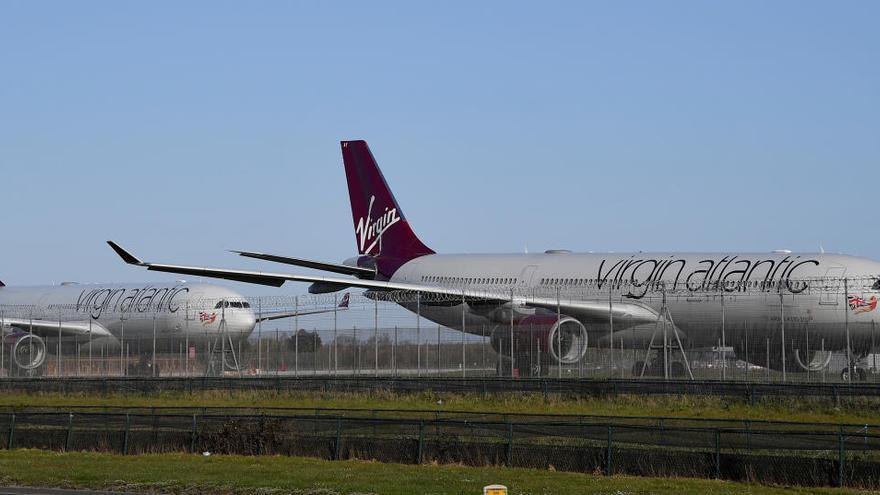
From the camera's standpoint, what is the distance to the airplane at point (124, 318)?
50.6 meters

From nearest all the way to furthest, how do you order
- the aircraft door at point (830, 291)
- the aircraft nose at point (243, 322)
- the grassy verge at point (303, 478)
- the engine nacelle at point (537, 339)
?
the grassy verge at point (303, 478) < the aircraft door at point (830, 291) < the engine nacelle at point (537, 339) < the aircraft nose at point (243, 322)

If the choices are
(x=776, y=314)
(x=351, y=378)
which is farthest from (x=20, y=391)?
(x=776, y=314)

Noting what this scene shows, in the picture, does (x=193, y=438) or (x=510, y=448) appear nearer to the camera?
(x=510, y=448)

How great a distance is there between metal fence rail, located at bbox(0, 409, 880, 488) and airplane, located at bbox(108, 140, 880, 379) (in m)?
10.4

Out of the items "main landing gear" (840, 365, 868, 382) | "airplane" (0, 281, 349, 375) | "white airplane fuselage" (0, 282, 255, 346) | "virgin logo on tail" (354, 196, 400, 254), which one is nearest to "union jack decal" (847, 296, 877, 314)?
"main landing gear" (840, 365, 868, 382)

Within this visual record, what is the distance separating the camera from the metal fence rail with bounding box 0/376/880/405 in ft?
108

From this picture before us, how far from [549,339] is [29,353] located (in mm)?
20743

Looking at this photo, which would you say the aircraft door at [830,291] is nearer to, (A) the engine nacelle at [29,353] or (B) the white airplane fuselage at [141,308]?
(B) the white airplane fuselage at [141,308]

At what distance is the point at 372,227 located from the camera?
59.4m

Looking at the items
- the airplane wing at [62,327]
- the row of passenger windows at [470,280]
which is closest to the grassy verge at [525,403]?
the airplane wing at [62,327]

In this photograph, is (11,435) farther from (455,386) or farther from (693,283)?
(693,283)

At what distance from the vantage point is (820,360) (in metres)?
37.2

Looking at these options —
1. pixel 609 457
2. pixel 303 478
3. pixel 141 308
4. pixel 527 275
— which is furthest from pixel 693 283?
pixel 141 308

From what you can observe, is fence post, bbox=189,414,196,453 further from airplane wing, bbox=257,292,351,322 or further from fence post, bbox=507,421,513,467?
airplane wing, bbox=257,292,351,322
